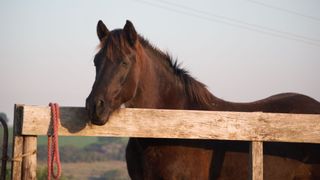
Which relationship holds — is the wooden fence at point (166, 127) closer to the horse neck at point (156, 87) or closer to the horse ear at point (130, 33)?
the horse neck at point (156, 87)

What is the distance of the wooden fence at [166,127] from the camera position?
3.82 metres

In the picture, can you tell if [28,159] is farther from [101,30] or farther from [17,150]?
[101,30]

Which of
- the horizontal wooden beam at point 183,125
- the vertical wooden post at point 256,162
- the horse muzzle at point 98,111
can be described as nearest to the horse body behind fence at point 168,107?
the horse muzzle at point 98,111

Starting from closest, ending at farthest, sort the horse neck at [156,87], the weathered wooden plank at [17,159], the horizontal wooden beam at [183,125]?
the weathered wooden plank at [17,159] < the horizontal wooden beam at [183,125] < the horse neck at [156,87]

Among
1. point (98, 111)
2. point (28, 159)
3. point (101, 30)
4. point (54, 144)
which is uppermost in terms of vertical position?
point (101, 30)

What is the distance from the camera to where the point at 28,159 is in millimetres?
3818

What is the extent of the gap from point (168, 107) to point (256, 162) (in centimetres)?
136

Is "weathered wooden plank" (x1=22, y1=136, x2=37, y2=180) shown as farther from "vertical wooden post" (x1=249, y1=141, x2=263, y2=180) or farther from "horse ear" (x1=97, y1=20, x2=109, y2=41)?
"vertical wooden post" (x1=249, y1=141, x2=263, y2=180)

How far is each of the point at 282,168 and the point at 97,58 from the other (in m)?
2.45

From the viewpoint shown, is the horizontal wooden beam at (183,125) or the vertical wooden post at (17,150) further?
the horizontal wooden beam at (183,125)

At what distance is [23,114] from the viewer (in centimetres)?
382

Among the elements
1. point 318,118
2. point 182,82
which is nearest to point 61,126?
point 182,82

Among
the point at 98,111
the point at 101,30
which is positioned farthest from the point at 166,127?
the point at 101,30

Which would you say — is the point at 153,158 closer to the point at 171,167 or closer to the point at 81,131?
the point at 171,167
